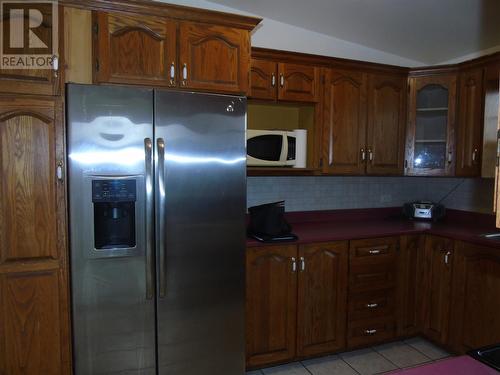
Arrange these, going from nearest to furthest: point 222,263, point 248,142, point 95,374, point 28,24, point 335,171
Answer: point 28,24 → point 95,374 → point 222,263 → point 248,142 → point 335,171

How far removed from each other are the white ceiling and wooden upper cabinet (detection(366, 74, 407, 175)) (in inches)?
14.5

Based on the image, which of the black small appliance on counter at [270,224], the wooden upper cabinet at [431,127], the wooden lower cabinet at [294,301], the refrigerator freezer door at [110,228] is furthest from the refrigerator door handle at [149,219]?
the wooden upper cabinet at [431,127]

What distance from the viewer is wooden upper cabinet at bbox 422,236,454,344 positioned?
2.55 meters

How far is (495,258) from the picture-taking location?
2.23 metres

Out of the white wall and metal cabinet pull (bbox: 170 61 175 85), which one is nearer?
metal cabinet pull (bbox: 170 61 175 85)

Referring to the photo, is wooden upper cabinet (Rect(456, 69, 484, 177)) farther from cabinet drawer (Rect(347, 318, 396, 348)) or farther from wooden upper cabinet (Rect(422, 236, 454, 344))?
cabinet drawer (Rect(347, 318, 396, 348))

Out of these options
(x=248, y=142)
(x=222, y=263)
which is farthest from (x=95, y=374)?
(x=248, y=142)

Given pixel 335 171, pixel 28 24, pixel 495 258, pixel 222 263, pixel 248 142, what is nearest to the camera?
pixel 28 24

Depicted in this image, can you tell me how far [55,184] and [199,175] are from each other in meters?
0.74

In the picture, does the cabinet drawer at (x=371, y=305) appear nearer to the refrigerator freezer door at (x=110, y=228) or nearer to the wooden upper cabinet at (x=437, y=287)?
the wooden upper cabinet at (x=437, y=287)

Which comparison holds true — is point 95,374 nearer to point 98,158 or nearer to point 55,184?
point 55,184

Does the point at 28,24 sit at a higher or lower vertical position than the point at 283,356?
higher

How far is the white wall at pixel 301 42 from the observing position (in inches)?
107

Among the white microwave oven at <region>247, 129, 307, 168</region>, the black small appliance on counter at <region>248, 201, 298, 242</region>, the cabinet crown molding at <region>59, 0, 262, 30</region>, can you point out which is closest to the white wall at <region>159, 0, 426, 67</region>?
the cabinet crown molding at <region>59, 0, 262, 30</region>
